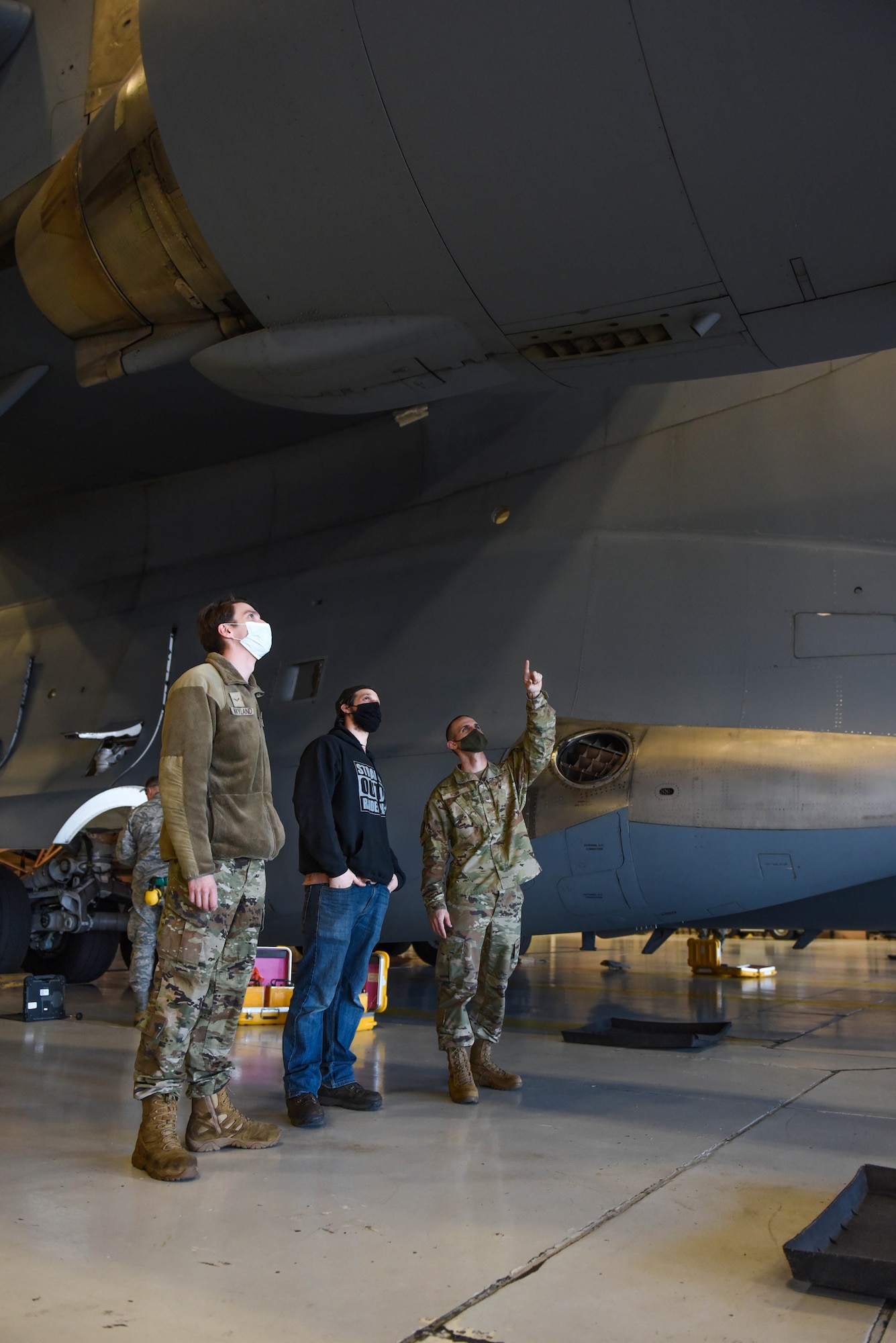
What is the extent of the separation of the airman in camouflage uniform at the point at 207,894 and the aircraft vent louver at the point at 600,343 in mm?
1884

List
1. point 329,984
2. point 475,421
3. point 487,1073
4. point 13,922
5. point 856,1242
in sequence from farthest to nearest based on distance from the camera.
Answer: point 13,922, point 475,421, point 487,1073, point 329,984, point 856,1242

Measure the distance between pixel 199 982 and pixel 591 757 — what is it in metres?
3.53

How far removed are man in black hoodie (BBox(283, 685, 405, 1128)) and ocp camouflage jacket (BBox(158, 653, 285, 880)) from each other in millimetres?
528

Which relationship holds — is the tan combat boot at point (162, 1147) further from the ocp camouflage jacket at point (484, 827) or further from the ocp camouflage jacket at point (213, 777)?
the ocp camouflage jacket at point (484, 827)

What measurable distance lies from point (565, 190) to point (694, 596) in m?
3.10

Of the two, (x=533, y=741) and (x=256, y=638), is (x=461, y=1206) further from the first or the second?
(x=533, y=741)

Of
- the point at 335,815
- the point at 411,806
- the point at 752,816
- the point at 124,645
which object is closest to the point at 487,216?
the point at 335,815

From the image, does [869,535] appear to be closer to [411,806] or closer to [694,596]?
[694,596]

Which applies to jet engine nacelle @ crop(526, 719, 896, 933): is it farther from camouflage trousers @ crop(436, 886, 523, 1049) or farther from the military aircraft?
camouflage trousers @ crop(436, 886, 523, 1049)

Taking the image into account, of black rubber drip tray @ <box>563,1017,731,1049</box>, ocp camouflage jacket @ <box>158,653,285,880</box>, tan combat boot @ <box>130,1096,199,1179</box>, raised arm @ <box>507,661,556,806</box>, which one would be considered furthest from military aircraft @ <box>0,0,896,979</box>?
tan combat boot @ <box>130,1096,199,1179</box>

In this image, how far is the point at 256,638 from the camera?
3.95 meters

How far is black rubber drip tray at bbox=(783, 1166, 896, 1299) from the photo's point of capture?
8.05 feet

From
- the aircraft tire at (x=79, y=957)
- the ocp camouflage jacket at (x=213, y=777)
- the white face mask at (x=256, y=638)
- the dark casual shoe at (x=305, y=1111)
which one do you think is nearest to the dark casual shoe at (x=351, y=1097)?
the dark casual shoe at (x=305, y=1111)

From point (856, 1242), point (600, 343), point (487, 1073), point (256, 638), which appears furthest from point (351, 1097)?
point (600, 343)
